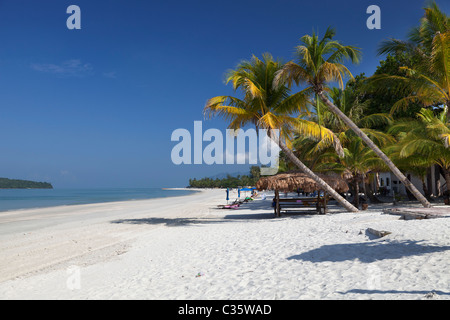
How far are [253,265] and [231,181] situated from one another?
392ft

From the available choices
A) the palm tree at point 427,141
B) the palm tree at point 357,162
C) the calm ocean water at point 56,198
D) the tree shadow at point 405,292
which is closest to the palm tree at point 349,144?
the palm tree at point 357,162

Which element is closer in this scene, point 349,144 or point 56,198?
point 349,144

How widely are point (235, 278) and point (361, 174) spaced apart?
541 inches

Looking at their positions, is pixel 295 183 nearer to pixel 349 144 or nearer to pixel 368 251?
pixel 368 251

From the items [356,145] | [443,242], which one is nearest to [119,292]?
[443,242]

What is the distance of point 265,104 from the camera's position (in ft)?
44.3

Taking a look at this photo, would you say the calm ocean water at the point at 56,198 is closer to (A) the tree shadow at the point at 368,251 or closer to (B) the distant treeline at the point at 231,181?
(B) the distant treeline at the point at 231,181

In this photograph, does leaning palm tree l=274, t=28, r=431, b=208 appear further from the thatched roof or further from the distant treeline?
the distant treeline

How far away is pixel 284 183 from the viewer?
520 inches

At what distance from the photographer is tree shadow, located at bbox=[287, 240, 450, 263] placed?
543 cm

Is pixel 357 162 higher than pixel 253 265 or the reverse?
higher

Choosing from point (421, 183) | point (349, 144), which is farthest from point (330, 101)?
point (421, 183)

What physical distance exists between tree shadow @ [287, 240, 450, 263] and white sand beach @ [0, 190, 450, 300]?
17 mm
